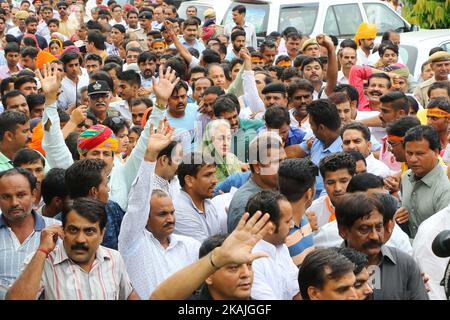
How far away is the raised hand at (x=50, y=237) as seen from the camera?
16.1 ft

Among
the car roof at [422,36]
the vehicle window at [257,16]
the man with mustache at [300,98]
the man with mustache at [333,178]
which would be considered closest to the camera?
the man with mustache at [333,178]

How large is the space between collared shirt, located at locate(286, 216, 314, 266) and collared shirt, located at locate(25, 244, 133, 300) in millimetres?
1137

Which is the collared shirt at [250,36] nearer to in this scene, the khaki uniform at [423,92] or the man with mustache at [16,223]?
the khaki uniform at [423,92]

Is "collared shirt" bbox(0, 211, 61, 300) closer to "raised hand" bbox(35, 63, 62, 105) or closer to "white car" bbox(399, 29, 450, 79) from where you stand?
"raised hand" bbox(35, 63, 62, 105)

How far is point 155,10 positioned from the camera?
18547 mm

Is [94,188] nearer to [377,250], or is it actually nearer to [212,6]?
[377,250]

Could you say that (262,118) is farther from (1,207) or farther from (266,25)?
(266,25)

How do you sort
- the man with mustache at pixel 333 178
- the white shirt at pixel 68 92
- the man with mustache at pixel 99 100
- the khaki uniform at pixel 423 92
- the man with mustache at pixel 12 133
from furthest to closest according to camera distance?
the white shirt at pixel 68 92 < the khaki uniform at pixel 423 92 < the man with mustache at pixel 99 100 < the man with mustache at pixel 12 133 < the man with mustache at pixel 333 178

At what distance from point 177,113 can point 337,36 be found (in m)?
7.39

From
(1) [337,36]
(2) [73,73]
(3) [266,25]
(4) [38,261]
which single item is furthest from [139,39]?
(4) [38,261]

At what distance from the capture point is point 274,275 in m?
5.15

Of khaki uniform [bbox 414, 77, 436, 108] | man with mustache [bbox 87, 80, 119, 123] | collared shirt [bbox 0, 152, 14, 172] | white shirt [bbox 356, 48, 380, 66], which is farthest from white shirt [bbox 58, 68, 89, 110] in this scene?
white shirt [bbox 356, 48, 380, 66]

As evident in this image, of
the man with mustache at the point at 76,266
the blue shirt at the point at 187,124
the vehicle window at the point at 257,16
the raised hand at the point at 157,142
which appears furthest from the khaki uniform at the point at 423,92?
the man with mustache at the point at 76,266

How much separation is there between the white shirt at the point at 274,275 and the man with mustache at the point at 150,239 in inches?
23.0
